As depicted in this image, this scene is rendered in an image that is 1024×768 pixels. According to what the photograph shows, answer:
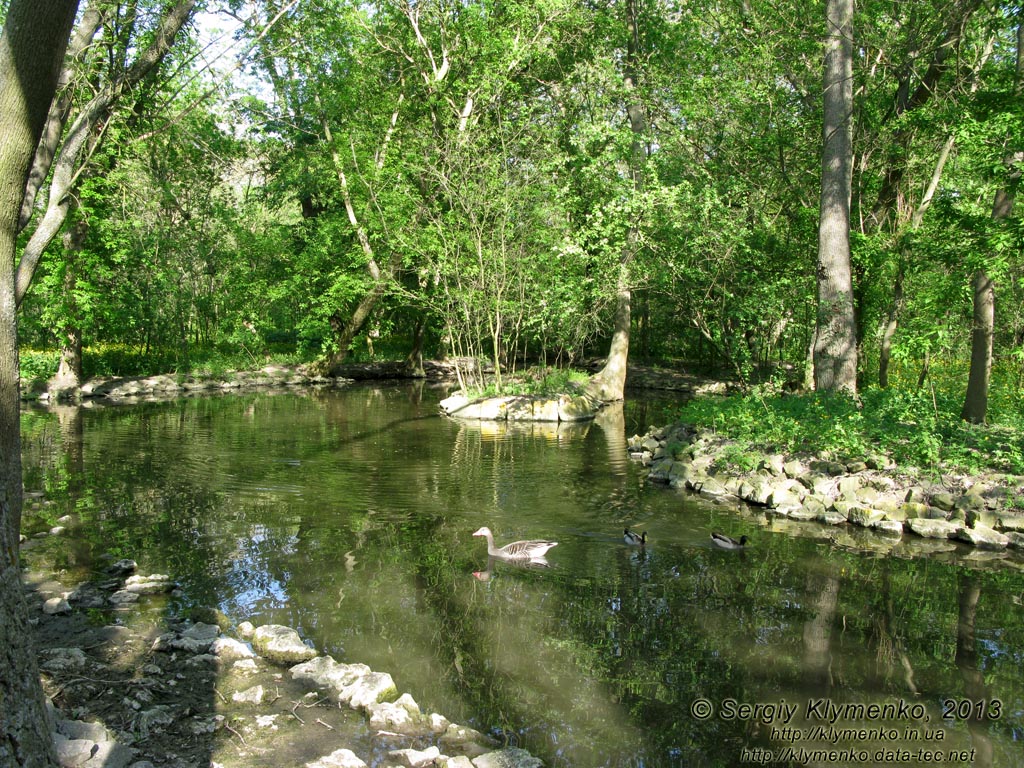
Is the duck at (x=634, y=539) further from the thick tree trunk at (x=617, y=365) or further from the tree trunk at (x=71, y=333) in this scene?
the tree trunk at (x=71, y=333)

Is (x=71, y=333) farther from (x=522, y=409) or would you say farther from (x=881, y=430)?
(x=881, y=430)

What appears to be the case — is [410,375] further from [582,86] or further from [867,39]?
[867,39]

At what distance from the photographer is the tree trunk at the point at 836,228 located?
1355 cm

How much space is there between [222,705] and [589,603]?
3767mm

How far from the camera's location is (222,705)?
4863 mm

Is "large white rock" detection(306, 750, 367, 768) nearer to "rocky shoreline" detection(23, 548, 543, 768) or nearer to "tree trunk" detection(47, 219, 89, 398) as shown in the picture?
"rocky shoreline" detection(23, 548, 543, 768)

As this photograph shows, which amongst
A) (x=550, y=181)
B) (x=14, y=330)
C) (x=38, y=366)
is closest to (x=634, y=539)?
(x=14, y=330)

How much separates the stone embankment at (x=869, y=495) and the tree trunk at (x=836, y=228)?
274 cm

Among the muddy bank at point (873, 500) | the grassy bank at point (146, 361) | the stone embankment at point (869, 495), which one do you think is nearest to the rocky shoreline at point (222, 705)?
the muddy bank at point (873, 500)

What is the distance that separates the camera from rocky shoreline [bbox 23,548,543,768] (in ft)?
13.9

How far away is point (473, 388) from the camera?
22828mm

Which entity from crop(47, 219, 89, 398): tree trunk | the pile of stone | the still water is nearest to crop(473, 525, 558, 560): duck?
the still water

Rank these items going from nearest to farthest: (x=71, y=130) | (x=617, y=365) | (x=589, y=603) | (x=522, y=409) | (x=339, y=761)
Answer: (x=339, y=761) < (x=71, y=130) < (x=589, y=603) < (x=522, y=409) < (x=617, y=365)

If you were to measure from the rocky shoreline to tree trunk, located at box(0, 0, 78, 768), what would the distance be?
95 centimetres
